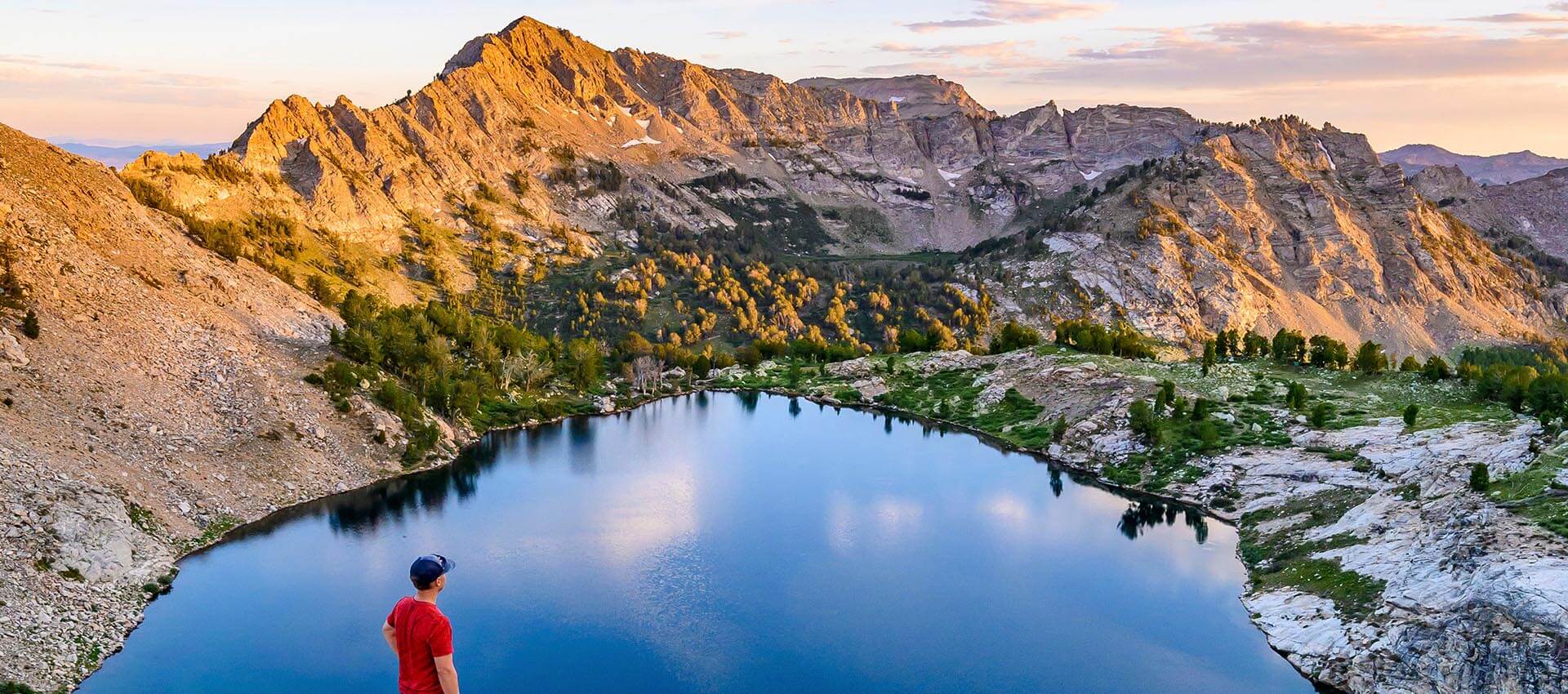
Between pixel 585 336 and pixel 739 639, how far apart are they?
13463 cm

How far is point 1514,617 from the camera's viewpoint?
1718 inches

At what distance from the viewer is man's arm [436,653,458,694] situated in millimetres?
14422

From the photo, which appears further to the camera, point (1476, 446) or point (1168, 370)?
point (1168, 370)

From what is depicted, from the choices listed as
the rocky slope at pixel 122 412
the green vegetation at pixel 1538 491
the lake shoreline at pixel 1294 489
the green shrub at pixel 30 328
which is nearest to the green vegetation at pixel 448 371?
the rocky slope at pixel 122 412

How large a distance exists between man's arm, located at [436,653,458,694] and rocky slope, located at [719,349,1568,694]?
4503cm

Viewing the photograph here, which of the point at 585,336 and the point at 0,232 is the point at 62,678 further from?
the point at 585,336

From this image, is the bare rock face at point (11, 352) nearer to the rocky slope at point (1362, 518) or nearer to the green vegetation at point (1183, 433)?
the rocky slope at point (1362, 518)

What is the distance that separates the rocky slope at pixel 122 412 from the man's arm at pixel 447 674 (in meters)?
41.2

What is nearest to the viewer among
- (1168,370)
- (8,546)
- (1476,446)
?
(8,546)

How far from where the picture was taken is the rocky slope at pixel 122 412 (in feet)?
171

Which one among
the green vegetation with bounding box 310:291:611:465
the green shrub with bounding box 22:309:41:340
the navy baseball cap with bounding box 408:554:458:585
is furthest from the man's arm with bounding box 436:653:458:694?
the green vegetation with bounding box 310:291:611:465

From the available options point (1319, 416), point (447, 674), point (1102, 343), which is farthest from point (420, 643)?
point (1102, 343)

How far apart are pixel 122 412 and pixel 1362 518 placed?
81.1 meters

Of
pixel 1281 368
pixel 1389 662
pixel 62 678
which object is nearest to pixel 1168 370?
pixel 1281 368
